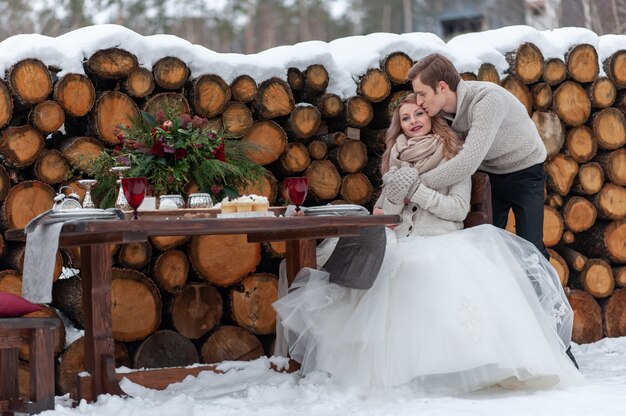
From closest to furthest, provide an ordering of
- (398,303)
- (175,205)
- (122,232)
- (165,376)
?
(122,232) → (175,205) → (398,303) → (165,376)

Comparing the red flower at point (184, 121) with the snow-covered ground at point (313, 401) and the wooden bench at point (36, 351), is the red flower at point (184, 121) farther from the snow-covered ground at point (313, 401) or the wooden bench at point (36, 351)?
the snow-covered ground at point (313, 401)

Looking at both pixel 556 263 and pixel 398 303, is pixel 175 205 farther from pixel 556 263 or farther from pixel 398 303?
pixel 556 263

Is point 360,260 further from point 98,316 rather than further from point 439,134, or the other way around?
point 98,316

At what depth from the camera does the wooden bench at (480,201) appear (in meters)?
4.59

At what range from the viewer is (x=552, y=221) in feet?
19.6

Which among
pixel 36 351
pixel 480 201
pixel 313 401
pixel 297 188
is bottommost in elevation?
pixel 313 401

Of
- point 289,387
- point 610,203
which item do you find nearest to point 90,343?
point 289,387

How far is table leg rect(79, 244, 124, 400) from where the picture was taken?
4.11 m

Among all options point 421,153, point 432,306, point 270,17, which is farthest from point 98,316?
point 270,17

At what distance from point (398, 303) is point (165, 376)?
3.76ft

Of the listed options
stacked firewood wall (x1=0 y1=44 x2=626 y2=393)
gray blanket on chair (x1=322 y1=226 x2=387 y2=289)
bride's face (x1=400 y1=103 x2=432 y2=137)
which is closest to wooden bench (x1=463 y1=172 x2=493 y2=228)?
bride's face (x1=400 y1=103 x2=432 y2=137)

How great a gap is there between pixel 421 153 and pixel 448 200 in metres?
0.25

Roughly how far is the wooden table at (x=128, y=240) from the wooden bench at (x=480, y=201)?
71 centimetres

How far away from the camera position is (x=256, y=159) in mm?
5266
